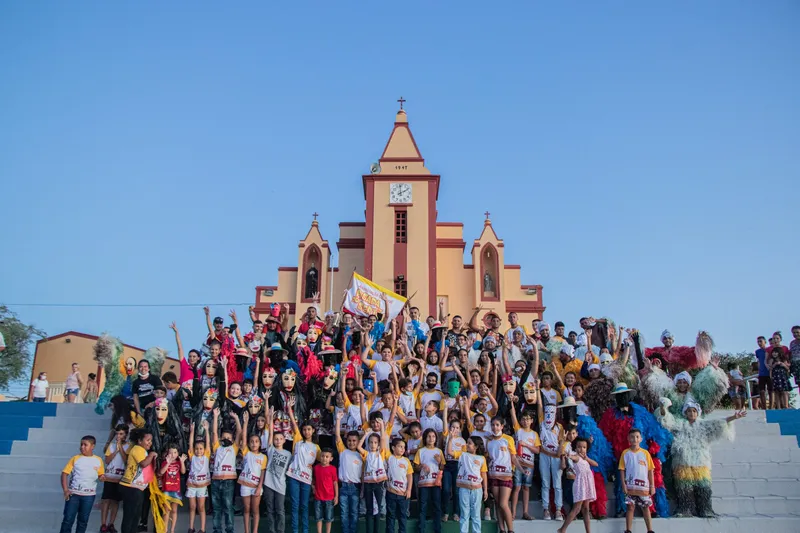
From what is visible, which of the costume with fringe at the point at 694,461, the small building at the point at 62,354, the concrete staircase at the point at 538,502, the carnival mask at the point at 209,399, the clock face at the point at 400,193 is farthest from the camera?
the clock face at the point at 400,193

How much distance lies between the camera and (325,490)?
26.8 feet

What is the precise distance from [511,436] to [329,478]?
2470 millimetres

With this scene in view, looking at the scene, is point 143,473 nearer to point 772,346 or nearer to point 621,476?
point 621,476

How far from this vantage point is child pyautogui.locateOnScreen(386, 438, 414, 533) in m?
8.11

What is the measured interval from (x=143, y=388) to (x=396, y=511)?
3988 mm

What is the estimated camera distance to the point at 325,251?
28.7 metres

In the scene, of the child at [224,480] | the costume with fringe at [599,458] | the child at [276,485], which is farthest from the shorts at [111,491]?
the costume with fringe at [599,458]

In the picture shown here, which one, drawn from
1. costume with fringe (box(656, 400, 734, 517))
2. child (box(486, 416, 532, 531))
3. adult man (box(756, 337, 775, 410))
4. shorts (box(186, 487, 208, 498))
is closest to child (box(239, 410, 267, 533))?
shorts (box(186, 487, 208, 498))

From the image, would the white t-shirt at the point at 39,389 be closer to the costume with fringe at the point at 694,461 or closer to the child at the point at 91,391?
the child at the point at 91,391

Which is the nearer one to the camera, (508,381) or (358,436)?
(358,436)

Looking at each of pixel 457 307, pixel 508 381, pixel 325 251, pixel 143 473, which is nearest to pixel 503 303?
pixel 457 307

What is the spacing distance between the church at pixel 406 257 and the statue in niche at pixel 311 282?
0.04m

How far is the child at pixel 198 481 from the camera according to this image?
818cm

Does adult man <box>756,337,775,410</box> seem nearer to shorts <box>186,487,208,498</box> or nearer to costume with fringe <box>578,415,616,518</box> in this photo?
costume with fringe <box>578,415,616,518</box>
